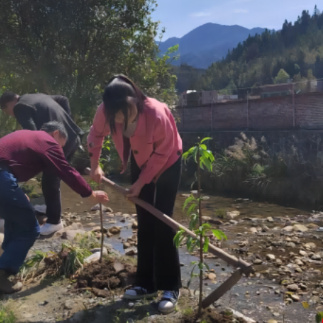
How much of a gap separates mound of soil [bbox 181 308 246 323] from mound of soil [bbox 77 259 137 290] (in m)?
0.72

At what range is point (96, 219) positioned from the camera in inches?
256

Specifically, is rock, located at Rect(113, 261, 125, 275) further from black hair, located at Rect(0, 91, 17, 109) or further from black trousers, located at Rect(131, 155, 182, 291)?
black hair, located at Rect(0, 91, 17, 109)

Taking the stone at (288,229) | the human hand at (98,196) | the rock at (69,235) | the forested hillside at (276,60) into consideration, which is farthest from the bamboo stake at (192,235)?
the forested hillside at (276,60)

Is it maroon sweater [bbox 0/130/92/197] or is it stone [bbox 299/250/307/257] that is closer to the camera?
maroon sweater [bbox 0/130/92/197]

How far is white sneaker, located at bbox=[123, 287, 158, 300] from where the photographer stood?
2.73 metres

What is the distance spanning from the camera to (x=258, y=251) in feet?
16.0

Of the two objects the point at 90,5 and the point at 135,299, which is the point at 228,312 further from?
the point at 90,5

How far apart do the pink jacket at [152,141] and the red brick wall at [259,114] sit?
1159cm

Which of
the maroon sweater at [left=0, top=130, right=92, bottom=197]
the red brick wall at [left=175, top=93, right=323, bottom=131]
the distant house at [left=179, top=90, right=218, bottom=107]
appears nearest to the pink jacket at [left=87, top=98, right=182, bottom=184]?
the maroon sweater at [left=0, top=130, right=92, bottom=197]

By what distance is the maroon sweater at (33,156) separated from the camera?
108 inches

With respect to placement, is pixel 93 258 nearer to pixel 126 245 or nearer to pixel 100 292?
pixel 100 292

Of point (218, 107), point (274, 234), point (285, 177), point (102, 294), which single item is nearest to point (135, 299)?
point (102, 294)

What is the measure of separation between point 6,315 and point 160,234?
1.15m

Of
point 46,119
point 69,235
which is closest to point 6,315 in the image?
point 69,235
